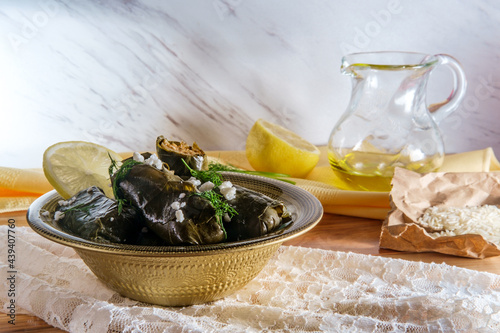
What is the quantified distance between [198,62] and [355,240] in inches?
38.4

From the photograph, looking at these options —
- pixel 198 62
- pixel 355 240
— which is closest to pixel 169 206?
pixel 355 240

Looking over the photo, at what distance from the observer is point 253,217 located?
0.87m

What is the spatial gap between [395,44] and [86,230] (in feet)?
5.32

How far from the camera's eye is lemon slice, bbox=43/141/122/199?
111 centimetres

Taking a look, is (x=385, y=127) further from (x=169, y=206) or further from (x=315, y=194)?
(x=169, y=206)

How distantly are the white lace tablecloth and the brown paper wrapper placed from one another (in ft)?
0.36

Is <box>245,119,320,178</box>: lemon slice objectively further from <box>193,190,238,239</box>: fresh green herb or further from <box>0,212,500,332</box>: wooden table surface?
<box>193,190,238,239</box>: fresh green herb

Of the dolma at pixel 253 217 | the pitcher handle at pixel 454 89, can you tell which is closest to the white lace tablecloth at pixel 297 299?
the dolma at pixel 253 217

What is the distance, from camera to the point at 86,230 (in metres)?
0.86

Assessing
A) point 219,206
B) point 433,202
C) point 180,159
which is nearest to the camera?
point 219,206

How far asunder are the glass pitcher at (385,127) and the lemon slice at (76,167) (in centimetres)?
70

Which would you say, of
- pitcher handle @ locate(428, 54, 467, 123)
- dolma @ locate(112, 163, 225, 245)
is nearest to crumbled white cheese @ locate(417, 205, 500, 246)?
pitcher handle @ locate(428, 54, 467, 123)

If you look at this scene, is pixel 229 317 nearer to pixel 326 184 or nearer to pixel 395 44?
pixel 326 184

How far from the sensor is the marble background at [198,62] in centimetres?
179
